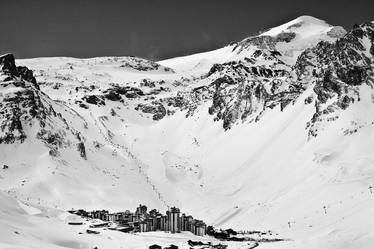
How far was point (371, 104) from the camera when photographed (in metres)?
98.9

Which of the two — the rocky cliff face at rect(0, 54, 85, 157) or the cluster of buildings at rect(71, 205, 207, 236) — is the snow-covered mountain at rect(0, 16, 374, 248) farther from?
the cluster of buildings at rect(71, 205, 207, 236)

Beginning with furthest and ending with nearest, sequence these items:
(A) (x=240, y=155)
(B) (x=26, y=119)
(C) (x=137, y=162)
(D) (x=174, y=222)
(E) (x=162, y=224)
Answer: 1. (C) (x=137, y=162)
2. (A) (x=240, y=155)
3. (B) (x=26, y=119)
4. (D) (x=174, y=222)
5. (E) (x=162, y=224)

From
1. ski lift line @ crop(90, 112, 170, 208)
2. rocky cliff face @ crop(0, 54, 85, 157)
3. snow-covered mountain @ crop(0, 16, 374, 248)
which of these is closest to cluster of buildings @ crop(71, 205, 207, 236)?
snow-covered mountain @ crop(0, 16, 374, 248)

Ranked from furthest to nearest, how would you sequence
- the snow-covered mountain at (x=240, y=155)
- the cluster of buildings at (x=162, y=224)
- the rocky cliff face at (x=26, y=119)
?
the rocky cliff face at (x=26, y=119), the snow-covered mountain at (x=240, y=155), the cluster of buildings at (x=162, y=224)

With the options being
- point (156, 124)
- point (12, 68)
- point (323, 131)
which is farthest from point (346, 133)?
point (156, 124)

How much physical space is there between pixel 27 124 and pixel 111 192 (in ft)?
74.1

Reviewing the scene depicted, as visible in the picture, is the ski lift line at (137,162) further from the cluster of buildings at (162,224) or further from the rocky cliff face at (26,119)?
the cluster of buildings at (162,224)

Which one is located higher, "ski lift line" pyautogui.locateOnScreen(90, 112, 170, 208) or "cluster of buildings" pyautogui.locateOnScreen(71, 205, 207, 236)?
"ski lift line" pyautogui.locateOnScreen(90, 112, 170, 208)

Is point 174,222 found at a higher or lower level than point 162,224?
higher

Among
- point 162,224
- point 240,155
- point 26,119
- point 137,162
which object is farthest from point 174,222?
point 137,162

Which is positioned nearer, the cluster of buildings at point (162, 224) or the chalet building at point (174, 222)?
the cluster of buildings at point (162, 224)

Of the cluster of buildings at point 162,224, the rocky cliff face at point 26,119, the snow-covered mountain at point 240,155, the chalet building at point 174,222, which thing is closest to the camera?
the cluster of buildings at point 162,224

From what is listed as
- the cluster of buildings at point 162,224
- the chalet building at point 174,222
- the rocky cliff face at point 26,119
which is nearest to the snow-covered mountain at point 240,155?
the rocky cliff face at point 26,119

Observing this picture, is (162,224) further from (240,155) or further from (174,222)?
(240,155)
